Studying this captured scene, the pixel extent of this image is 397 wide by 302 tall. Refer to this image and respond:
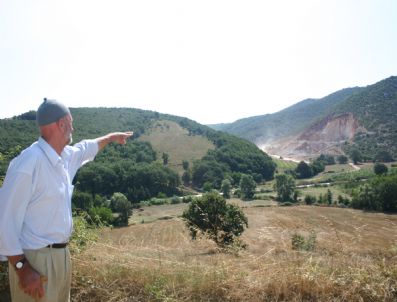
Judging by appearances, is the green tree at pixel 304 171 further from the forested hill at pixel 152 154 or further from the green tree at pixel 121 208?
the green tree at pixel 121 208

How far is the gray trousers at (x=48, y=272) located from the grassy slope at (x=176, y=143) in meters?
104

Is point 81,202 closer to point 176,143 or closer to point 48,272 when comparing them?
point 48,272

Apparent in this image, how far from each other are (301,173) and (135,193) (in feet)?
153

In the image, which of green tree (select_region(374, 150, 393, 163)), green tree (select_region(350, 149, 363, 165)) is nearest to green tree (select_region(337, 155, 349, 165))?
green tree (select_region(350, 149, 363, 165))

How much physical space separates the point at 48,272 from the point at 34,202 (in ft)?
1.73

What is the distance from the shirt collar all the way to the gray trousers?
0.63 meters

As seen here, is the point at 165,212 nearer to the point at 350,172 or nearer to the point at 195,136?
the point at 350,172

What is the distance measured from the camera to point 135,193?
287 ft

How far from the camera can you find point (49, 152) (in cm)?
271

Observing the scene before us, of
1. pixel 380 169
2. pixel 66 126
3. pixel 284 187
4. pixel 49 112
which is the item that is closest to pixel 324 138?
pixel 380 169

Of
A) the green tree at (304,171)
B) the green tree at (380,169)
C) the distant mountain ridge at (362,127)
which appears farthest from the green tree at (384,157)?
the green tree at (304,171)

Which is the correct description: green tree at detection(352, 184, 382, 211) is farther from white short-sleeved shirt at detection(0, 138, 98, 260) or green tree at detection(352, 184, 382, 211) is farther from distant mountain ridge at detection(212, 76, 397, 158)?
white short-sleeved shirt at detection(0, 138, 98, 260)

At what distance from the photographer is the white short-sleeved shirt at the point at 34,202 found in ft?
8.13

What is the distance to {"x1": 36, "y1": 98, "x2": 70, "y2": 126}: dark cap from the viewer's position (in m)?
2.77
